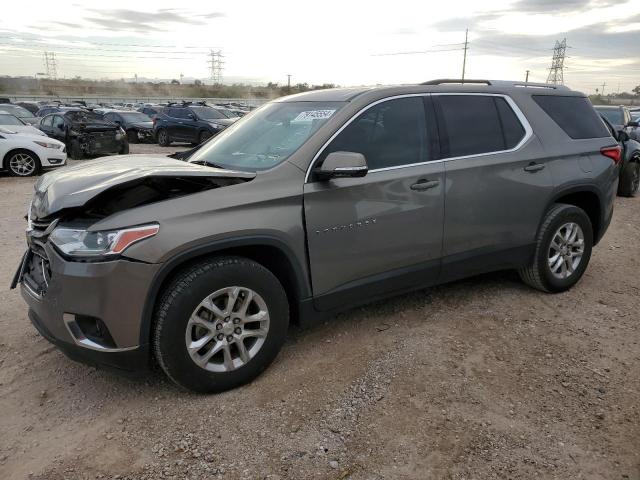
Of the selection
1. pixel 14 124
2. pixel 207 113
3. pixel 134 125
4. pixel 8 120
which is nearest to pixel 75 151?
pixel 14 124

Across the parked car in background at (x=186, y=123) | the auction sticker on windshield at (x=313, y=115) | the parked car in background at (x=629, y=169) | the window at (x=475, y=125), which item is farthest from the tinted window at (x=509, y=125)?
the parked car in background at (x=186, y=123)

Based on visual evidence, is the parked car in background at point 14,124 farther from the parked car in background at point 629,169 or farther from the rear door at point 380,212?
the parked car in background at point 629,169

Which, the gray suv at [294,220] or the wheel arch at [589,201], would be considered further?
the wheel arch at [589,201]

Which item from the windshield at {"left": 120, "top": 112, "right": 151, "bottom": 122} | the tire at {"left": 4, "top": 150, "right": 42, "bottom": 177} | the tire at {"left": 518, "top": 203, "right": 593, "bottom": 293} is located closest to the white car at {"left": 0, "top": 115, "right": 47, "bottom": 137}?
the tire at {"left": 4, "top": 150, "right": 42, "bottom": 177}

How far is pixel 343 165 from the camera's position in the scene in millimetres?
3068

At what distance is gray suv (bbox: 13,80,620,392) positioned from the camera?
8.96ft

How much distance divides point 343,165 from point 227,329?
3.87 ft

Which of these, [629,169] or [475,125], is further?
[629,169]

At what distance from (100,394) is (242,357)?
2.96 ft

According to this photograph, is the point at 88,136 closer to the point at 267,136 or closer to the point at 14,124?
the point at 14,124

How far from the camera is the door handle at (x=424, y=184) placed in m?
3.56

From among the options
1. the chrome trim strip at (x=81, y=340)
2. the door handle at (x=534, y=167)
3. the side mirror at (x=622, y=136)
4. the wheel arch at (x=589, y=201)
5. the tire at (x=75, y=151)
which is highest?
the door handle at (x=534, y=167)

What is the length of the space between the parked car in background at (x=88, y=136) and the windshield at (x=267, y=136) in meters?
12.2

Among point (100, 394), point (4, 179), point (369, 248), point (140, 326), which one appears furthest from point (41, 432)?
point (4, 179)
